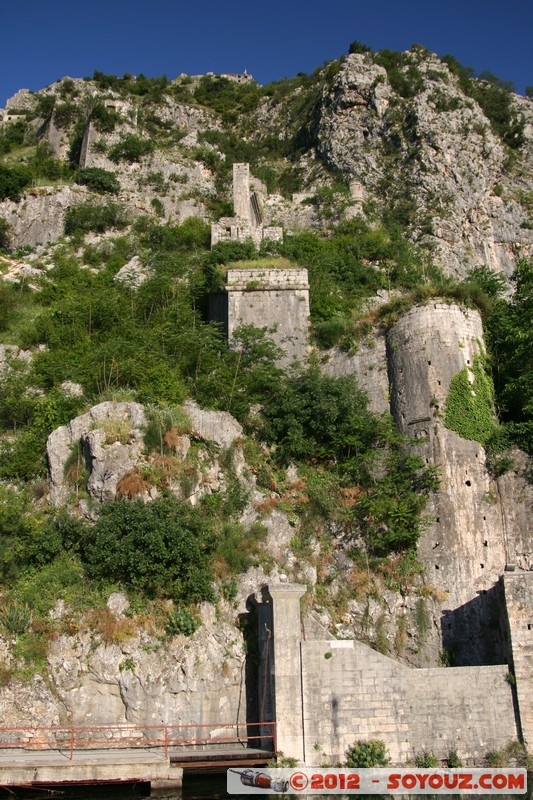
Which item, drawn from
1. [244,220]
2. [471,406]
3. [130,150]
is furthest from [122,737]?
[130,150]

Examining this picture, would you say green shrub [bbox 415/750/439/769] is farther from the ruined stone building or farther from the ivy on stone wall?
the ruined stone building

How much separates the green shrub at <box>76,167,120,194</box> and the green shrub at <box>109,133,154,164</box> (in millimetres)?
2258

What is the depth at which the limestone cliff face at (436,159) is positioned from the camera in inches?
1344

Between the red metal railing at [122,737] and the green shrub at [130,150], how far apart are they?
31991 mm

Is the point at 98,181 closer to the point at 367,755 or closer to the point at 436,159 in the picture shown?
the point at 436,159

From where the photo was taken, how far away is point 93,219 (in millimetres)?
33938

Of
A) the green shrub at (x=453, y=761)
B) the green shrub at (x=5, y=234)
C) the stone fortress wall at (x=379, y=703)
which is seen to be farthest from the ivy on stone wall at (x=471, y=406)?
the green shrub at (x=5, y=234)

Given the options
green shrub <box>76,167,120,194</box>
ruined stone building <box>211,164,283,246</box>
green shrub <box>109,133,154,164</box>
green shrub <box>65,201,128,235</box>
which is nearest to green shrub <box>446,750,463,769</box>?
ruined stone building <box>211,164,283,246</box>

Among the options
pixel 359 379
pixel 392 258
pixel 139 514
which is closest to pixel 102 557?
pixel 139 514

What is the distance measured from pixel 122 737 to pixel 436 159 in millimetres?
31183

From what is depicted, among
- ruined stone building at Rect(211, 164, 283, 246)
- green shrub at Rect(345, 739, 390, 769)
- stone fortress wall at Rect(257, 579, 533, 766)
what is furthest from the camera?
ruined stone building at Rect(211, 164, 283, 246)

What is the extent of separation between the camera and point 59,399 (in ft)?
69.6

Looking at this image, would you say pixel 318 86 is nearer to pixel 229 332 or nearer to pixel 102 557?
pixel 229 332

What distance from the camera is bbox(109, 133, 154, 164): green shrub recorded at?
1523 inches
